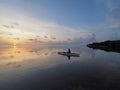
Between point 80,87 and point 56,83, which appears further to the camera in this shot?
point 56,83

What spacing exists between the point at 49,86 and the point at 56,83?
6.48 feet

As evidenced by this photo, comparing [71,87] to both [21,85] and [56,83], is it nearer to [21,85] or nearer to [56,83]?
[56,83]

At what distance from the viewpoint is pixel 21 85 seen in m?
24.0

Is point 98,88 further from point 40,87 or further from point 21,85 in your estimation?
point 21,85

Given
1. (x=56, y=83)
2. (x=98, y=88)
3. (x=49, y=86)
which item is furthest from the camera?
(x=56, y=83)

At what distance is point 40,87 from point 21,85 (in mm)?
3291

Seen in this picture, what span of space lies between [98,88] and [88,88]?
1.38 meters

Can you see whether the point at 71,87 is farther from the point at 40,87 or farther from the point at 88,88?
the point at 40,87

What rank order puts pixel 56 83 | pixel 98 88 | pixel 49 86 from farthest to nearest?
pixel 56 83
pixel 49 86
pixel 98 88

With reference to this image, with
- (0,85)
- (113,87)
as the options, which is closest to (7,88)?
(0,85)

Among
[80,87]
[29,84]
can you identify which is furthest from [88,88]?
[29,84]

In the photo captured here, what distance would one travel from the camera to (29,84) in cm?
2442

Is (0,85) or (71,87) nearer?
(71,87)

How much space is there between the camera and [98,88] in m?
21.8
